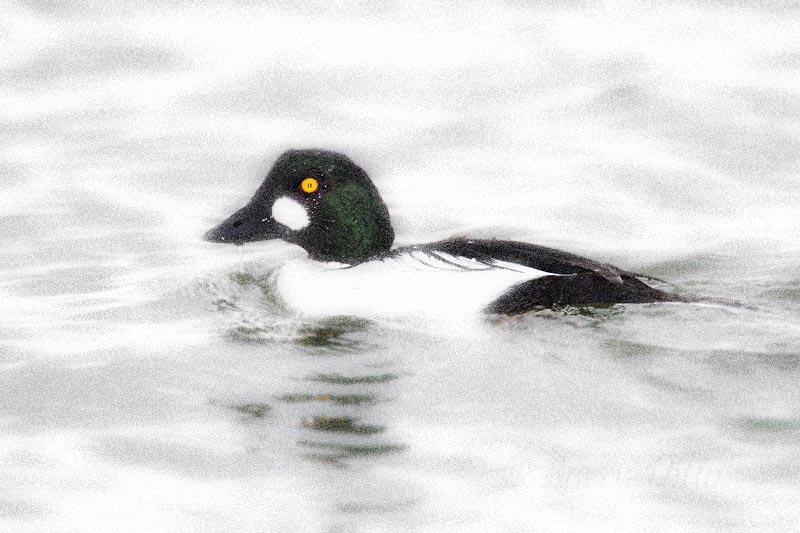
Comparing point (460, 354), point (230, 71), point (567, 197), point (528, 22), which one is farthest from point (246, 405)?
point (528, 22)

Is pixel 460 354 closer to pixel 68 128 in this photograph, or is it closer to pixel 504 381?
pixel 504 381

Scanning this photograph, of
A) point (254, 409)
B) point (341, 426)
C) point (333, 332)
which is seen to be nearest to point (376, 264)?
point (333, 332)

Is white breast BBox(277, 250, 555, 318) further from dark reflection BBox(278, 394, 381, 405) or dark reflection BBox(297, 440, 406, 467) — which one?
dark reflection BBox(297, 440, 406, 467)

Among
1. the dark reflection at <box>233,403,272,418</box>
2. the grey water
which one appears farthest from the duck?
the dark reflection at <box>233,403,272,418</box>

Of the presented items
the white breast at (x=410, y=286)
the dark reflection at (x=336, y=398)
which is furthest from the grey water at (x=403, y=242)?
the white breast at (x=410, y=286)

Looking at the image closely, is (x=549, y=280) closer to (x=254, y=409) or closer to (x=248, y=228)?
(x=248, y=228)

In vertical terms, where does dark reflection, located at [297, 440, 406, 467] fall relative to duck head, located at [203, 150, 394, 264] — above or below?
below
